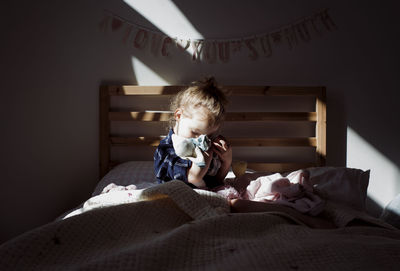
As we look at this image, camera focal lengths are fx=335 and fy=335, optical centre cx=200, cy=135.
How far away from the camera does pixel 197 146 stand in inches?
59.7

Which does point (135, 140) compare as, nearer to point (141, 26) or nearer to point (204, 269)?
point (141, 26)

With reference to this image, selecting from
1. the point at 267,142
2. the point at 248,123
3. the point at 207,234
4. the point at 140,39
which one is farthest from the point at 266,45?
the point at 207,234

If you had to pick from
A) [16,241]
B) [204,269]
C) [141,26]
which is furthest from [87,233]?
[141,26]

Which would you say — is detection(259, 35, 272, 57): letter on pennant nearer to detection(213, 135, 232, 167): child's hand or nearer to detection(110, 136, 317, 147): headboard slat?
detection(110, 136, 317, 147): headboard slat

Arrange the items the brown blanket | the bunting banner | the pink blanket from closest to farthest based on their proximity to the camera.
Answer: the brown blanket, the pink blanket, the bunting banner

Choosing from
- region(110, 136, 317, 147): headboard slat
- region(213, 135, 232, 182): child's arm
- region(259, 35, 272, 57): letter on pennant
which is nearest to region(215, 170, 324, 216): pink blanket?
region(213, 135, 232, 182): child's arm

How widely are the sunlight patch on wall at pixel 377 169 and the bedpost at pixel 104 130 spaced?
1.73 metres

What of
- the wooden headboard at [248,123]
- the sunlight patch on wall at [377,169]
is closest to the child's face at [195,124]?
the wooden headboard at [248,123]

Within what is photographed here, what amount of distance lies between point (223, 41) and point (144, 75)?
62cm

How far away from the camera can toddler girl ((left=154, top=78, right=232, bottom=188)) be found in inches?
59.4

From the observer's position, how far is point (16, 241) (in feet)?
2.57

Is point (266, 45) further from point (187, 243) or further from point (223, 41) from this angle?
point (187, 243)

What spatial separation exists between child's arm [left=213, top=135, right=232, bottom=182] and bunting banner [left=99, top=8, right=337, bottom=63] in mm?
972

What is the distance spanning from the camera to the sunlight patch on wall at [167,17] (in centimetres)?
237
